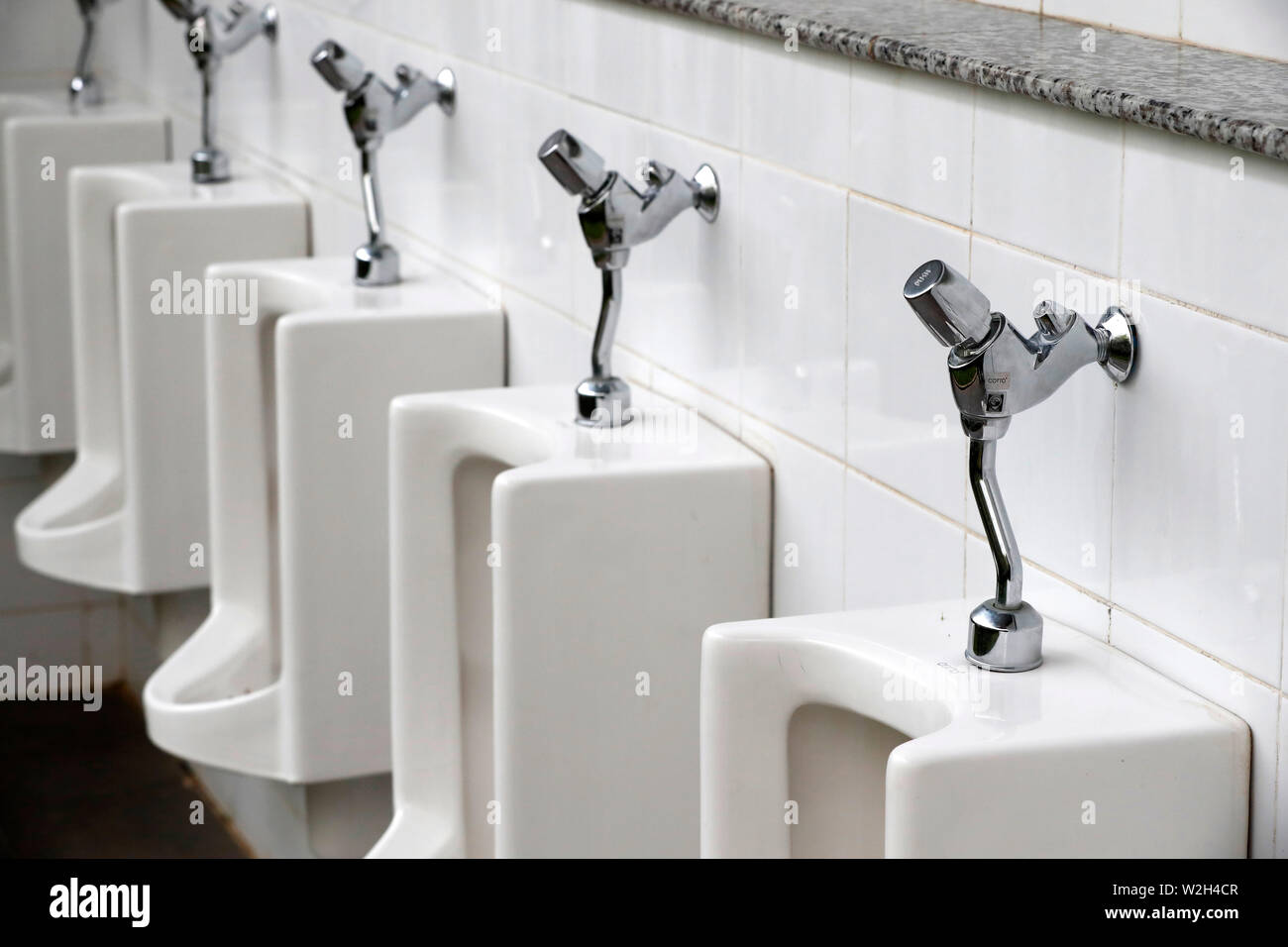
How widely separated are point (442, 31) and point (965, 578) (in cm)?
103

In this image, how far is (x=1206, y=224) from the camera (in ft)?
3.20

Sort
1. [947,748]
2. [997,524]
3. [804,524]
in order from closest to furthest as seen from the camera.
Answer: [947,748]
[997,524]
[804,524]

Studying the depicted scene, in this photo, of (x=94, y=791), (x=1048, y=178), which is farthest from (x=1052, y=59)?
(x=94, y=791)

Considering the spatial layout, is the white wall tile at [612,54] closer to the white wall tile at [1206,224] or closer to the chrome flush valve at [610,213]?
the chrome flush valve at [610,213]

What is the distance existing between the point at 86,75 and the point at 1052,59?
7.70ft

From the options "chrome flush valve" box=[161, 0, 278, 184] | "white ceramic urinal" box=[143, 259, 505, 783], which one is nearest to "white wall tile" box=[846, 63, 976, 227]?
"white ceramic urinal" box=[143, 259, 505, 783]

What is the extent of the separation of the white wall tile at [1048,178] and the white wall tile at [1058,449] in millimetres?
15

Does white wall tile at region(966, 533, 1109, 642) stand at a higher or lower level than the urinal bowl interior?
higher

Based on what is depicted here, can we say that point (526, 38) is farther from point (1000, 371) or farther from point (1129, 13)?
point (1000, 371)

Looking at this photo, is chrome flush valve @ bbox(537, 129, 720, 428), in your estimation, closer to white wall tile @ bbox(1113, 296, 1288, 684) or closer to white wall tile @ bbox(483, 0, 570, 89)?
white wall tile @ bbox(483, 0, 570, 89)

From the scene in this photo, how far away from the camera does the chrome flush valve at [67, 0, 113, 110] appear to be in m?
3.09

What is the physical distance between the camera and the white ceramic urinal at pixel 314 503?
1.87 m

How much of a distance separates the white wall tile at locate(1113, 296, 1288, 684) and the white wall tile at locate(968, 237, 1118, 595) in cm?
2
